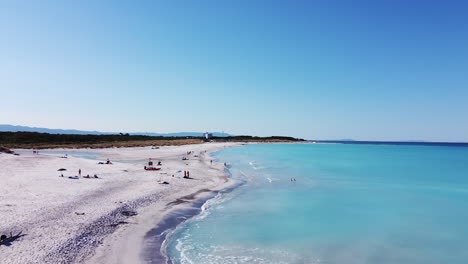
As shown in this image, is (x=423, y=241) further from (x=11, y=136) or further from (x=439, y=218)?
(x=11, y=136)

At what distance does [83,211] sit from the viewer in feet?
60.4

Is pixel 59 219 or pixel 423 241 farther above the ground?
pixel 59 219

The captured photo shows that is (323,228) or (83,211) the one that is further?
(323,228)

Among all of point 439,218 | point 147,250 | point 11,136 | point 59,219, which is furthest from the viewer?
point 11,136

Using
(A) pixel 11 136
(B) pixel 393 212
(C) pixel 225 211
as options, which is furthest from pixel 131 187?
(A) pixel 11 136

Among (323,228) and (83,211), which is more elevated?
(83,211)

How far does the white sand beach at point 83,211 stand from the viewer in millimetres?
12609

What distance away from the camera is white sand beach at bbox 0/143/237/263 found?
41.4ft

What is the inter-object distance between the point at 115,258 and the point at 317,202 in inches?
734

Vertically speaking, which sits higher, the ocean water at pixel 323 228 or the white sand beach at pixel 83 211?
the white sand beach at pixel 83 211

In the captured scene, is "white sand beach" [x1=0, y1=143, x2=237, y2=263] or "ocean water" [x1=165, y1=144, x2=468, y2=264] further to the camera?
"ocean water" [x1=165, y1=144, x2=468, y2=264]

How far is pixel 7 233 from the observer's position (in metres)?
13.9

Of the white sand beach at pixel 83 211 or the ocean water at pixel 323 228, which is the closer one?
the white sand beach at pixel 83 211

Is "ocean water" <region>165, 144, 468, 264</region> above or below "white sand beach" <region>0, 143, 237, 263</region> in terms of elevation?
below
